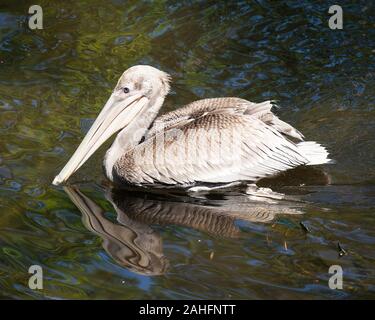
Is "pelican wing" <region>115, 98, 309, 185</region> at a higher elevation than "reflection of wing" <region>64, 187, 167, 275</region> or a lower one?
higher

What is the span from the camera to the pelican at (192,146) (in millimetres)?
6008

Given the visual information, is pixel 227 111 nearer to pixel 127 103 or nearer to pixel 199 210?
pixel 127 103

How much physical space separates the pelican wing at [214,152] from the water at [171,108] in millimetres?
208

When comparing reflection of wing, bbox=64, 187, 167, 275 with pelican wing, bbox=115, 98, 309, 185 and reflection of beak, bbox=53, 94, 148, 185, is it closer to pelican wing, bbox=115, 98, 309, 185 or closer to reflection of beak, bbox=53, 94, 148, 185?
reflection of beak, bbox=53, 94, 148, 185

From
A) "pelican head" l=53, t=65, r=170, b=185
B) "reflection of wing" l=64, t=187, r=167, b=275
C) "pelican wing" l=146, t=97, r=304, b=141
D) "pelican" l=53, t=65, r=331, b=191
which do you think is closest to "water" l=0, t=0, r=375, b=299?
"reflection of wing" l=64, t=187, r=167, b=275

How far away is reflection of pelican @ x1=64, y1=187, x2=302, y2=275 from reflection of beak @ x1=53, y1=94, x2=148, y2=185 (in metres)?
0.33

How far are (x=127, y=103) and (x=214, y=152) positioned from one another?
0.81m

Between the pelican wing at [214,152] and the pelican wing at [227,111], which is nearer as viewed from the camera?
the pelican wing at [214,152]

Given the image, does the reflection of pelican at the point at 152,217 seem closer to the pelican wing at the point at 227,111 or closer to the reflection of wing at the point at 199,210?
the reflection of wing at the point at 199,210

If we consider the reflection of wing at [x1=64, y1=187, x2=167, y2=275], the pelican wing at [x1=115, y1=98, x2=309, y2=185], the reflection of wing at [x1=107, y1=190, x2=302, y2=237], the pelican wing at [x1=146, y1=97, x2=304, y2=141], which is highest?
the pelican wing at [x1=146, y1=97, x2=304, y2=141]

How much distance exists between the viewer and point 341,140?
6.72 metres

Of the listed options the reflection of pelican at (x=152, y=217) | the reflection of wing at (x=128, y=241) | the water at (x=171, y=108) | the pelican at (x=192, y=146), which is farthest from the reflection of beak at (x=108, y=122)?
the reflection of wing at (x=128, y=241)

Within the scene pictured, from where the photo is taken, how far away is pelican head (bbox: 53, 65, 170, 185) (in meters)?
6.10
